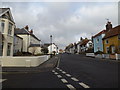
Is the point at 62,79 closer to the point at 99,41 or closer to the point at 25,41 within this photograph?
the point at 99,41

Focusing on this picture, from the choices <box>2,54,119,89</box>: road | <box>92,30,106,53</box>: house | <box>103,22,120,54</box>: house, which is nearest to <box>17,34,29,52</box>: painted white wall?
<box>92,30,106,53</box>: house

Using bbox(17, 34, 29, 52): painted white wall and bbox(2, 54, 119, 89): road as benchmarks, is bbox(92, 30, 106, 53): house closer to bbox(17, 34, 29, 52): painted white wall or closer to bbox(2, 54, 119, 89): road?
bbox(17, 34, 29, 52): painted white wall

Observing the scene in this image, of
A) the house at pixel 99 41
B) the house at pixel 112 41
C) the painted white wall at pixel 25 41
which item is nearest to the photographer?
the house at pixel 112 41

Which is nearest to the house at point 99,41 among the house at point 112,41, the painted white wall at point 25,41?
the house at point 112,41

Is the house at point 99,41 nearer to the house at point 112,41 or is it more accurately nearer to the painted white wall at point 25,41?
the house at point 112,41

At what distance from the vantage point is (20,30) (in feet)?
177

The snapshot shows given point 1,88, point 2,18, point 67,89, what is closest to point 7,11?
point 2,18

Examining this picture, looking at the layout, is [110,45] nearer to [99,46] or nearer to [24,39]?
[99,46]

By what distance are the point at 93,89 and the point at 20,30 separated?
170 feet

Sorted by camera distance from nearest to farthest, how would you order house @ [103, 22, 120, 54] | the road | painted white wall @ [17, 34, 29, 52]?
the road → house @ [103, 22, 120, 54] → painted white wall @ [17, 34, 29, 52]

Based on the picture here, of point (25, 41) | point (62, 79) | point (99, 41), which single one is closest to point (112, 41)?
point (99, 41)

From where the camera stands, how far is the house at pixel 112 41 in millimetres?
33938

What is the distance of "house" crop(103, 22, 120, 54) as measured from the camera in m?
33.9

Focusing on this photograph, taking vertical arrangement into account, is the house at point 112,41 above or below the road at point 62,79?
above
